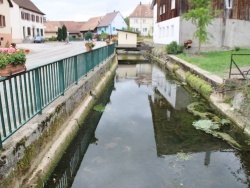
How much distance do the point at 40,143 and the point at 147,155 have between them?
2.66 meters

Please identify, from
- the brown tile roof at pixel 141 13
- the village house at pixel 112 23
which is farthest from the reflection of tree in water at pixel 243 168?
the brown tile roof at pixel 141 13

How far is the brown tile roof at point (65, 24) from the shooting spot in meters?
79.4

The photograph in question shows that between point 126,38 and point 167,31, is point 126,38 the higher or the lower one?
the lower one

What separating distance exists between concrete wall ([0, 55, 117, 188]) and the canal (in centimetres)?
36

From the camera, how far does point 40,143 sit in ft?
16.8

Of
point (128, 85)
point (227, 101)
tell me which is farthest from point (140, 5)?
point (227, 101)

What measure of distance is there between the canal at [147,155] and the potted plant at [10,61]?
8.93 feet

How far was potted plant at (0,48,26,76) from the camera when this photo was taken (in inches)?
280

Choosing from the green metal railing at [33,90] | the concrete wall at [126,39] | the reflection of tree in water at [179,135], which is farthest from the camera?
the concrete wall at [126,39]

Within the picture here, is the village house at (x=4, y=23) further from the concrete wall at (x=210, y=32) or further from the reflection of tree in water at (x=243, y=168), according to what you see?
the reflection of tree in water at (x=243, y=168)

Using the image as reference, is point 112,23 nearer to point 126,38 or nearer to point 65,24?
point 65,24

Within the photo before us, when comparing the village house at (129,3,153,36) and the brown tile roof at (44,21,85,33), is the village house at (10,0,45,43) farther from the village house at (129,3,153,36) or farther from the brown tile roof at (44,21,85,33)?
the village house at (129,3,153,36)

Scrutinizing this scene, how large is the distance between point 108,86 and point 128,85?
1.37 metres

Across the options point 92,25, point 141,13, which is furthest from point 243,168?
point 92,25
